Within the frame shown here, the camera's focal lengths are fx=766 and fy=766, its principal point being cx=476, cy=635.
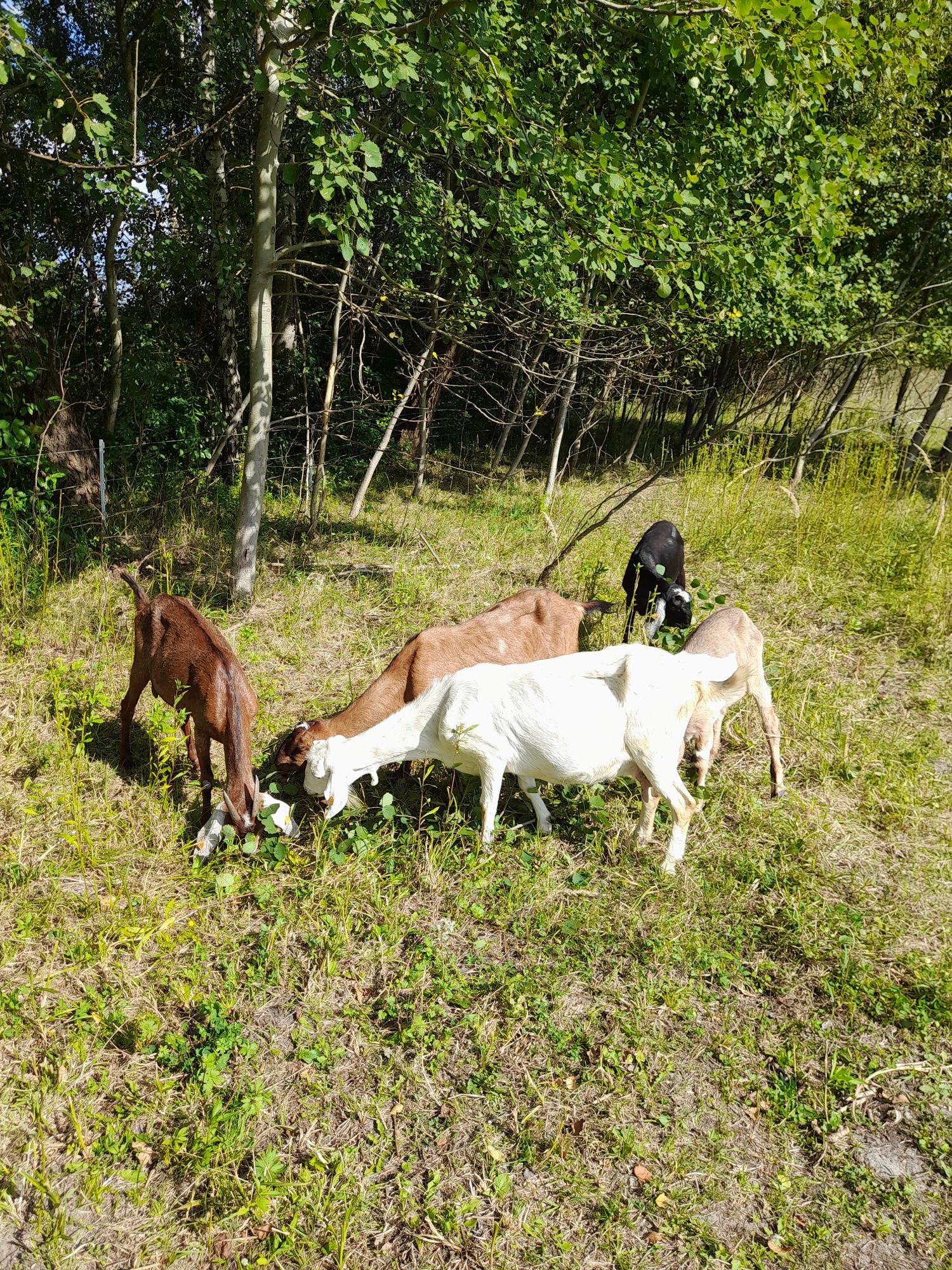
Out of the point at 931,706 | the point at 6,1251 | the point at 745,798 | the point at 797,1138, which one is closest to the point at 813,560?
the point at 931,706

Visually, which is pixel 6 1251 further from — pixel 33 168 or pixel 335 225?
pixel 33 168

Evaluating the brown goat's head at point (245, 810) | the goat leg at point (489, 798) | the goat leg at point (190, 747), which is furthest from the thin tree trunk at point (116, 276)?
the goat leg at point (489, 798)

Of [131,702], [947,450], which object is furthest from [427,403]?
[947,450]

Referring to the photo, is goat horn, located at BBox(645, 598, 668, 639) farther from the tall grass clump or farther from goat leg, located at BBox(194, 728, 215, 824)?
the tall grass clump

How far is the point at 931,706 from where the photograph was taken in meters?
5.41

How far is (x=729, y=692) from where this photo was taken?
4.17 m

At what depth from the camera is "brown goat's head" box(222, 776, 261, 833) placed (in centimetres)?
353

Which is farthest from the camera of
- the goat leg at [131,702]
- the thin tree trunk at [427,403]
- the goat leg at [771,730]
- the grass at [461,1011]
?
the thin tree trunk at [427,403]

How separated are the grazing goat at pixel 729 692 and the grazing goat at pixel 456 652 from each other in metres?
0.78

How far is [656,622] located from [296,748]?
A: 8.73 feet

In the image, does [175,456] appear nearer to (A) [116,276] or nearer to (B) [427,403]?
(A) [116,276]

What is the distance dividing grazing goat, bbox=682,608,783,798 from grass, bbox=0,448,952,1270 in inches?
7.7

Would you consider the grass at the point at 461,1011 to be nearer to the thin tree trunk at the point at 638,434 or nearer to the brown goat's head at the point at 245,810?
the brown goat's head at the point at 245,810

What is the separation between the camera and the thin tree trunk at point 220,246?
6.86 meters
